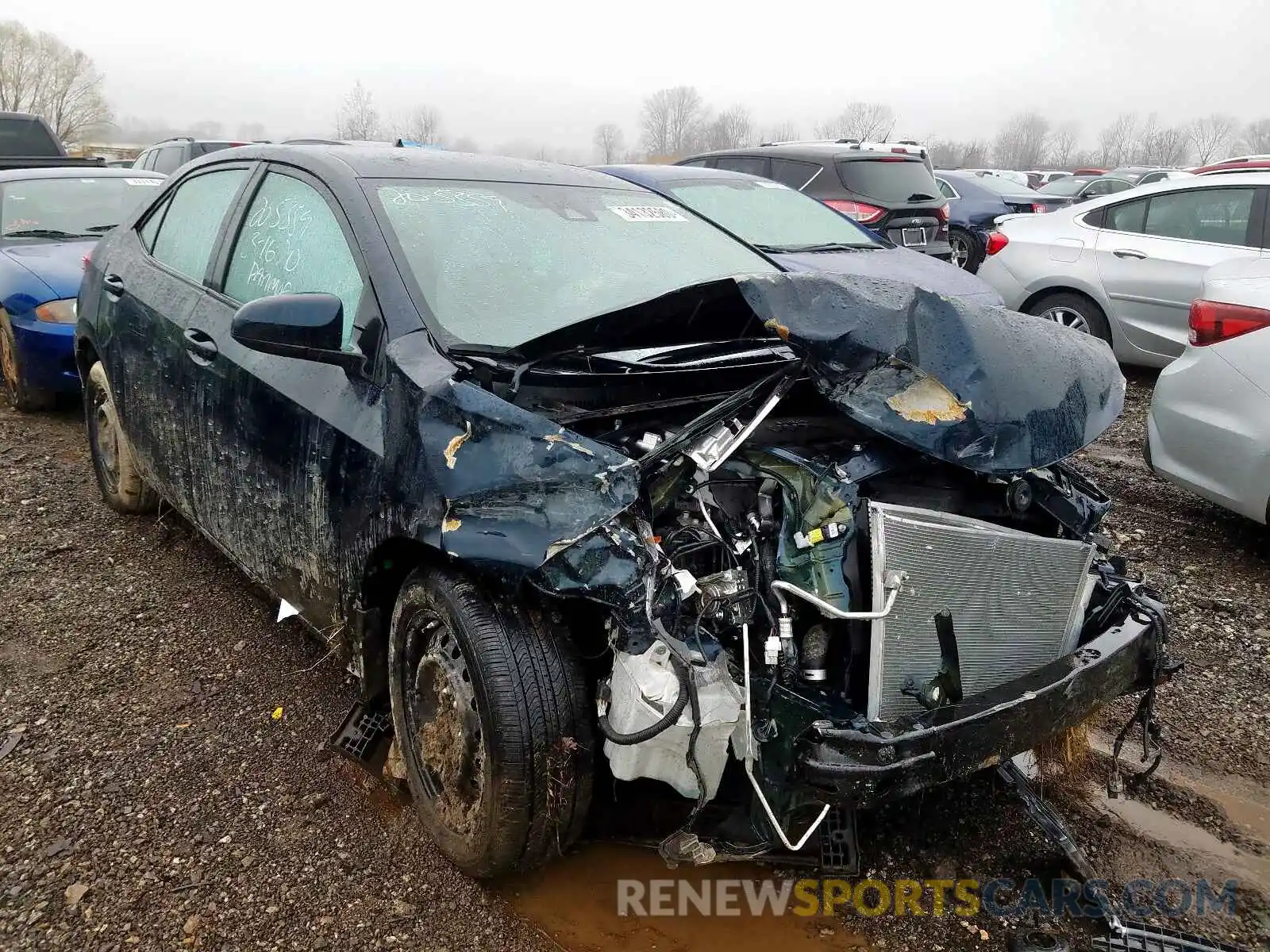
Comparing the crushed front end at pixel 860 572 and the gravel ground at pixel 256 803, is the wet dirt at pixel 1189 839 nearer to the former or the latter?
the gravel ground at pixel 256 803

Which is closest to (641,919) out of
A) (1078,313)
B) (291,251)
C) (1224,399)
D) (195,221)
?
(291,251)

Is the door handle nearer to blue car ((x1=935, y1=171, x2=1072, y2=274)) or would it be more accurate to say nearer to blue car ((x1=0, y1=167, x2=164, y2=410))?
blue car ((x1=0, y1=167, x2=164, y2=410))

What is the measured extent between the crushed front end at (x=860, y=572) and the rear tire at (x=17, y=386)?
531cm

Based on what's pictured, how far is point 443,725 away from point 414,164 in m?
1.83

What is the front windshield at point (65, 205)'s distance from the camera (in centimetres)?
662

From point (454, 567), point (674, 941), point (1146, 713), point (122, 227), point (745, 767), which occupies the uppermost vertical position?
point (122, 227)

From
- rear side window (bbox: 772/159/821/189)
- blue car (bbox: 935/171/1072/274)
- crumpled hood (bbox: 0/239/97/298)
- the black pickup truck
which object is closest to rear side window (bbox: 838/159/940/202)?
rear side window (bbox: 772/159/821/189)

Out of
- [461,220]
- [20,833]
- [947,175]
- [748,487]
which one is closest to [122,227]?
[461,220]

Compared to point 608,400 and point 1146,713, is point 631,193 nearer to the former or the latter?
point 608,400

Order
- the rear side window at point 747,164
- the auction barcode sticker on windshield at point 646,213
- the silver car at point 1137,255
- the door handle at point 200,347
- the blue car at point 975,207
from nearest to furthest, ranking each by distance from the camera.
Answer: the door handle at point 200,347, the auction barcode sticker on windshield at point 646,213, the silver car at point 1137,255, the rear side window at point 747,164, the blue car at point 975,207

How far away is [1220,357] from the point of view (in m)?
3.90

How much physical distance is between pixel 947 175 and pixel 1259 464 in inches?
508

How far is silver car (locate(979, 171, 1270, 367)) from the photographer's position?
21.2 feet

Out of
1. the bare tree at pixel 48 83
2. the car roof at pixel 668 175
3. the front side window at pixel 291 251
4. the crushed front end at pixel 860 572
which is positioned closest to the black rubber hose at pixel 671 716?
the crushed front end at pixel 860 572
